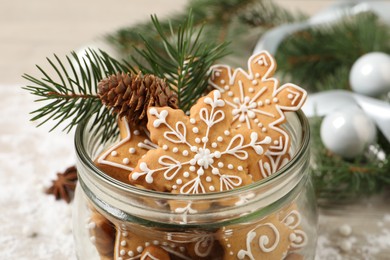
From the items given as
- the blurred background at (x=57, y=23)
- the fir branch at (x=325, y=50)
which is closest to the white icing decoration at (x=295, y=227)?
the fir branch at (x=325, y=50)

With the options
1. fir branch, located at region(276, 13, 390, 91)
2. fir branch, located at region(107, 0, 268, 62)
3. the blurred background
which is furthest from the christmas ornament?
the blurred background

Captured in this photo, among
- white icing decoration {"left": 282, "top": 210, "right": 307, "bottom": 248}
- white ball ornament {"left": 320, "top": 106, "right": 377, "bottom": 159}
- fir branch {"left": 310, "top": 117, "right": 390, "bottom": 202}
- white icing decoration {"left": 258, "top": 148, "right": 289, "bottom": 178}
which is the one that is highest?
white icing decoration {"left": 258, "top": 148, "right": 289, "bottom": 178}

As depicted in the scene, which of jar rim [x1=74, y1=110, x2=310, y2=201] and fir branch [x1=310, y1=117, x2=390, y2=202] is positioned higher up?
jar rim [x1=74, y1=110, x2=310, y2=201]

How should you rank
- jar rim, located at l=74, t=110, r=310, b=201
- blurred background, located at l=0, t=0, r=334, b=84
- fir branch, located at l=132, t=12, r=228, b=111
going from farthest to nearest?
blurred background, located at l=0, t=0, r=334, b=84
fir branch, located at l=132, t=12, r=228, b=111
jar rim, located at l=74, t=110, r=310, b=201

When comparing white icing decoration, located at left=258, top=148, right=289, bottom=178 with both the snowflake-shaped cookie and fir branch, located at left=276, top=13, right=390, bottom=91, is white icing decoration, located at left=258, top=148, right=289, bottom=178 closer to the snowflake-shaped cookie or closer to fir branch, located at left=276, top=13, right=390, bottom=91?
the snowflake-shaped cookie

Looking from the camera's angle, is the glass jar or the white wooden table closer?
the glass jar

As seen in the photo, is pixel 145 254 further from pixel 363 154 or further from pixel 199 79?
pixel 363 154
